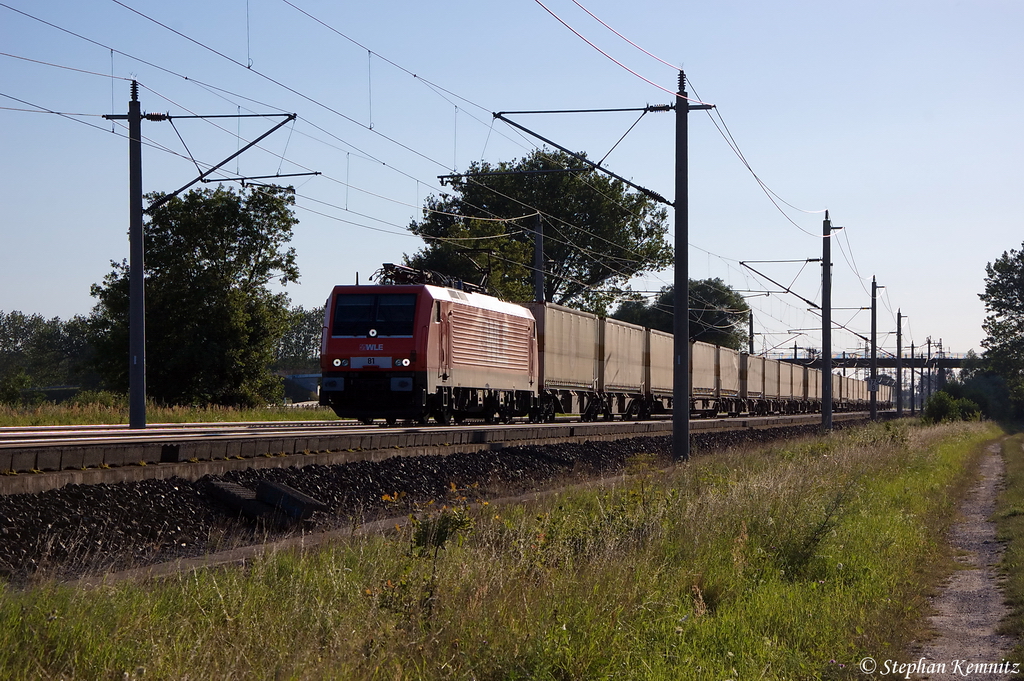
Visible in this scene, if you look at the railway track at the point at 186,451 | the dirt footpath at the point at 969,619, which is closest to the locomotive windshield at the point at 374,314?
the railway track at the point at 186,451

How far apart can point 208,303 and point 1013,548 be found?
3303 cm

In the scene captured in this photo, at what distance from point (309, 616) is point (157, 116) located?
18.5 m

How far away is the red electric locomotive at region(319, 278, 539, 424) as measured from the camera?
22234 mm

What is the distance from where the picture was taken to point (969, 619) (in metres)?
8.48

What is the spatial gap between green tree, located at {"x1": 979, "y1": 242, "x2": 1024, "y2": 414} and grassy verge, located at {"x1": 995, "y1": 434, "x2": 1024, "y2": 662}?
7834 cm

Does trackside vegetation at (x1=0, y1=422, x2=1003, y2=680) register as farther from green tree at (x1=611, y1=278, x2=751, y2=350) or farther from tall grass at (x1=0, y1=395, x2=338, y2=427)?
green tree at (x1=611, y1=278, x2=751, y2=350)

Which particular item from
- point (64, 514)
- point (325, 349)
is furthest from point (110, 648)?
point (325, 349)

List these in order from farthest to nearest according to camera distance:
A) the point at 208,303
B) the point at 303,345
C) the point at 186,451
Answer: the point at 303,345
the point at 208,303
the point at 186,451

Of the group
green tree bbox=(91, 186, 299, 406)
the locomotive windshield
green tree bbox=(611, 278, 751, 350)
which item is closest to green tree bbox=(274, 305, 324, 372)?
green tree bbox=(611, 278, 751, 350)

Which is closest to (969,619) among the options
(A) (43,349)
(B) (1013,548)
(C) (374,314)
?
(B) (1013,548)

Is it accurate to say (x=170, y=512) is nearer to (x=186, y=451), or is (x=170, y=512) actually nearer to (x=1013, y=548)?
(x=186, y=451)

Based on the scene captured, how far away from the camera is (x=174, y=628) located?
5660 mm

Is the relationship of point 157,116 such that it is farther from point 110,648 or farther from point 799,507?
point 110,648

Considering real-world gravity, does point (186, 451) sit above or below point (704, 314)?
below
